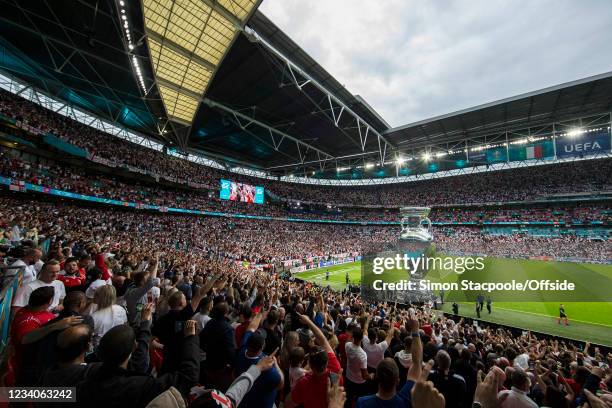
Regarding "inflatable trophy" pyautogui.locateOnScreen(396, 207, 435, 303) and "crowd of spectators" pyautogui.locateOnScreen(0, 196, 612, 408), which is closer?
"crowd of spectators" pyautogui.locateOnScreen(0, 196, 612, 408)

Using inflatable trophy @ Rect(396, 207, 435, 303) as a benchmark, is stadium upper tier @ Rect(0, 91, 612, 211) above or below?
above

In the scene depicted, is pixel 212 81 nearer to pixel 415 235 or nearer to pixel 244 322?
pixel 244 322

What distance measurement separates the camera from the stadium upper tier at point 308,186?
68.8ft

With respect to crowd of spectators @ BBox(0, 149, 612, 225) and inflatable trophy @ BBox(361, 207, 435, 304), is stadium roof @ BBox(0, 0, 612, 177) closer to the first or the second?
crowd of spectators @ BBox(0, 149, 612, 225)

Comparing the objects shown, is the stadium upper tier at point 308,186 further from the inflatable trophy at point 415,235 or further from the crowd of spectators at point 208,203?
the inflatable trophy at point 415,235

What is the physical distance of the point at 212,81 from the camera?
57.9 feet

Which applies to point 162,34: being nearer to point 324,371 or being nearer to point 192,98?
point 192,98

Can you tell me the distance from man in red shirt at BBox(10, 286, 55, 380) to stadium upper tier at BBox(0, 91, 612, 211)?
23358 millimetres

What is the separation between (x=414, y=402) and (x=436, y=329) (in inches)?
341

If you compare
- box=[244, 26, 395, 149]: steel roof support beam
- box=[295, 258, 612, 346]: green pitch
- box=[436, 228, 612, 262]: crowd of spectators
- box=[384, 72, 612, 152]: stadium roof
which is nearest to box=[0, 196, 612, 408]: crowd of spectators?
box=[295, 258, 612, 346]: green pitch

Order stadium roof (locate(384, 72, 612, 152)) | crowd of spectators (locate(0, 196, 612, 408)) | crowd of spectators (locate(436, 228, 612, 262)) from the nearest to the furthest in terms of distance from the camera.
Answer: crowd of spectators (locate(0, 196, 612, 408))
stadium roof (locate(384, 72, 612, 152))
crowd of spectators (locate(436, 228, 612, 262))

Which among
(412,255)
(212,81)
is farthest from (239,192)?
(412,255)

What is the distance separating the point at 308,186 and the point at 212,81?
136ft

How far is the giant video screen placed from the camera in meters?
35.1
